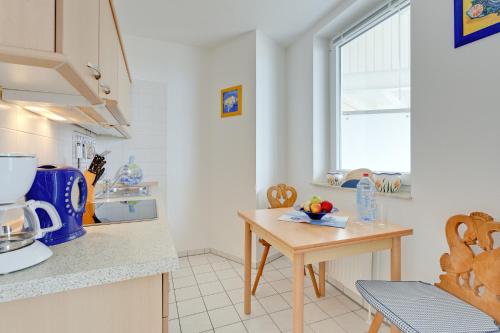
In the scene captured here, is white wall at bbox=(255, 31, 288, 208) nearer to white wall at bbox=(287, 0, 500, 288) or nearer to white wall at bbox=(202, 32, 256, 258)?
white wall at bbox=(202, 32, 256, 258)

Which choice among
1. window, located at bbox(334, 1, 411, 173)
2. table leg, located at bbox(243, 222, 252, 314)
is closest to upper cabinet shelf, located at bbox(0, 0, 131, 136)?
table leg, located at bbox(243, 222, 252, 314)

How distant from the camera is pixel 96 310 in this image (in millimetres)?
663

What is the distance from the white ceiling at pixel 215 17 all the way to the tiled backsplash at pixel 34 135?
4.35 feet

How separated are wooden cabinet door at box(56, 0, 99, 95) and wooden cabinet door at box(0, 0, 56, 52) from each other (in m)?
0.02

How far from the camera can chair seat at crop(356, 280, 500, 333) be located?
919mm

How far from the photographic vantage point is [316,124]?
97.4 inches

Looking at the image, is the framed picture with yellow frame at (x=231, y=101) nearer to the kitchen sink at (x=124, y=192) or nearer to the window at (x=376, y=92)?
the window at (x=376, y=92)

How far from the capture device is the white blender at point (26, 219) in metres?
0.61

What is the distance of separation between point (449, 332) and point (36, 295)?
1278 millimetres

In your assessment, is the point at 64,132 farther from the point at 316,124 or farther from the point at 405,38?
the point at 405,38

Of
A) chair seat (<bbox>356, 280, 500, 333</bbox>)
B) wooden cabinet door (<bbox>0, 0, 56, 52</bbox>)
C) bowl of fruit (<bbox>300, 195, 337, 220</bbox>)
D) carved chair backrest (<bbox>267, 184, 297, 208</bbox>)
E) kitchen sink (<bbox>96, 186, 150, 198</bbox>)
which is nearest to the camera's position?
wooden cabinet door (<bbox>0, 0, 56, 52</bbox>)

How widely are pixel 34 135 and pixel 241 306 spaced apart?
173 centimetres

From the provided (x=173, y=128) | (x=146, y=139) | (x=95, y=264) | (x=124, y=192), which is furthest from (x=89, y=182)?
(x=173, y=128)

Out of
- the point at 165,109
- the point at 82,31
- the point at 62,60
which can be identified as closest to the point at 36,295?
the point at 62,60
